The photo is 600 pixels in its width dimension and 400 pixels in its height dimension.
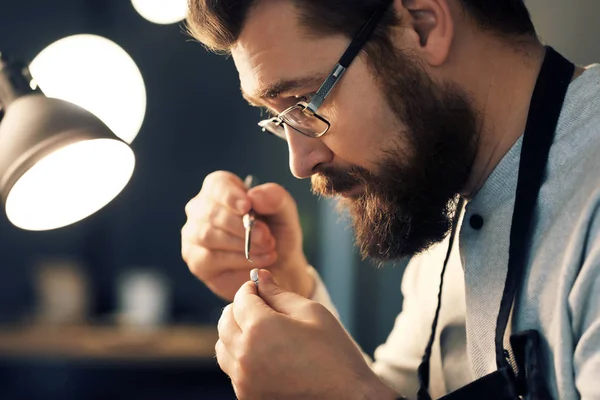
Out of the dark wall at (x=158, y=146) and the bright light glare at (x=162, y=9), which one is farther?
the dark wall at (x=158, y=146)

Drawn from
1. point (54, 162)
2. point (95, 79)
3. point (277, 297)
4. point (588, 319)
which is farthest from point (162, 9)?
point (588, 319)

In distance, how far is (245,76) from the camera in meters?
1.02

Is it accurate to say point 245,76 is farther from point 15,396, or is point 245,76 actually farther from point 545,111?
point 15,396

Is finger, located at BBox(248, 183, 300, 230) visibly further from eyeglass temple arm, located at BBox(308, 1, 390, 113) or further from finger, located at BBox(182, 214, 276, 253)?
eyeglass temple arm, located at BBox(308, 1, 390, 113)

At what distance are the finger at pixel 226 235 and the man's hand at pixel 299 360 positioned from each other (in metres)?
0.36

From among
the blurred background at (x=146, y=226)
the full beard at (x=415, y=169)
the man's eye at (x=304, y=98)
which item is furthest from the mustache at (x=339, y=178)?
the blurred background at (x=146, y=226)

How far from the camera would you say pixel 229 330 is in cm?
90

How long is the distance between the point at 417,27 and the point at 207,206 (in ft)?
1.63

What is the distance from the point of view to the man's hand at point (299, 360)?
836 millimetres

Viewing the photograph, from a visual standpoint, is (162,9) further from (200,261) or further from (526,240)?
(526,240)

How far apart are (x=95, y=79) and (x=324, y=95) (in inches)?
17.2

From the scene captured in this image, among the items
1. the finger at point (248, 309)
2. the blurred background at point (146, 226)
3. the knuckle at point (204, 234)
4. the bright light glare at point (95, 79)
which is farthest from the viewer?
the blurred background at point (146, 226)

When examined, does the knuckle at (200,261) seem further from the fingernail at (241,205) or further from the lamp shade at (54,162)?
the lamp shade at (54,162)

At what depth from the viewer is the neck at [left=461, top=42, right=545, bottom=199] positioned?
96cm
